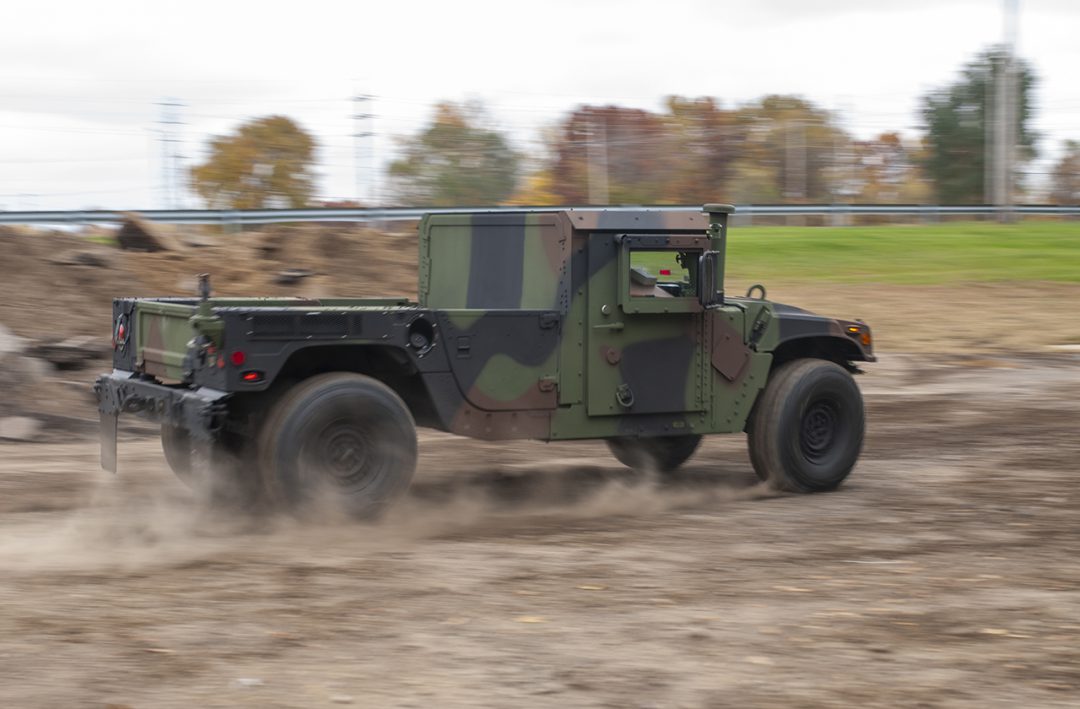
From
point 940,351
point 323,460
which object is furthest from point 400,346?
point 940,351

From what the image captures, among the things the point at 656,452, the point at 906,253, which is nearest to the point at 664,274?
the point at 656,452

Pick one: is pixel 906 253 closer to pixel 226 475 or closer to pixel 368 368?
pixel 368 368

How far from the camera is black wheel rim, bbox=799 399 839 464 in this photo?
1010 cm

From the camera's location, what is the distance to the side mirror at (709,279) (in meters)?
9.27

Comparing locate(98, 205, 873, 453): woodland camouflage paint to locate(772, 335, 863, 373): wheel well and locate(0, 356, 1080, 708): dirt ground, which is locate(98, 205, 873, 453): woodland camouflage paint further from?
locate(0, 356, 1080, 708): dirt ground

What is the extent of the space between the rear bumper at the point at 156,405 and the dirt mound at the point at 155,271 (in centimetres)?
438

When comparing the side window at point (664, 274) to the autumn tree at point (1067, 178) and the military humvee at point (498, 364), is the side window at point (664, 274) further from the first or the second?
the autumn tree at point (1067, 178)

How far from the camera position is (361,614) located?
6.30 meters

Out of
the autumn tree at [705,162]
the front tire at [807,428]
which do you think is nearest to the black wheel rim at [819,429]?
the front tire at [807,428]

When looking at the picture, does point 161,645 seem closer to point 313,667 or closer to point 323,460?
point 313,667

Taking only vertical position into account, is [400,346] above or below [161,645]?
above

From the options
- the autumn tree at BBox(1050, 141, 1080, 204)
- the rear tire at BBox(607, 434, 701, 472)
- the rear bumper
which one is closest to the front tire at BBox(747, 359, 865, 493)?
the rear tire at BBox(607, 434, 701, 472)

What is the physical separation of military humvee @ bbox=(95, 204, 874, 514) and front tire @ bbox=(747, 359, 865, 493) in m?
0.01

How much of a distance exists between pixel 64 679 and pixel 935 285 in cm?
1956
